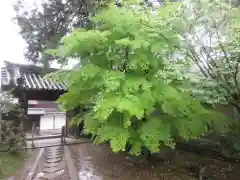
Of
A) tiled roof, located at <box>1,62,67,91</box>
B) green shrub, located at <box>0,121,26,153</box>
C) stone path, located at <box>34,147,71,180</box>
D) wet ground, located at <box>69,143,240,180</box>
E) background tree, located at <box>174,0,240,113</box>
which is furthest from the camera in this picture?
tiled roof, located at <box>1,62,67,91</box>

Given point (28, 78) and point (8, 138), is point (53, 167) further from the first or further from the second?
point (28, 78)

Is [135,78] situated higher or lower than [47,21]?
lower

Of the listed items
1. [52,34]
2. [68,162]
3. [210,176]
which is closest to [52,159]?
[68,162]

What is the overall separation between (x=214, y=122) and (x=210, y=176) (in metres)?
2.42

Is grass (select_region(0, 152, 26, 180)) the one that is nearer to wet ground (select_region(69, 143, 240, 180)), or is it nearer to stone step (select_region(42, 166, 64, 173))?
stone step (select_region(42, 166, 64, 173))

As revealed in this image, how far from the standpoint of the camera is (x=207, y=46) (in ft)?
19.6

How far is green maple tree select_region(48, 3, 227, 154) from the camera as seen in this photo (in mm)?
5508

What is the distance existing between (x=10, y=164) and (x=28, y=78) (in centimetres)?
681

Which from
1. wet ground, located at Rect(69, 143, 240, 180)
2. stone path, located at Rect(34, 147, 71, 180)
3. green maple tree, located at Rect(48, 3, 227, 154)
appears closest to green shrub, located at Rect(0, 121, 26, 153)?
stone path, located at Rect(34, 147, 71, 180)

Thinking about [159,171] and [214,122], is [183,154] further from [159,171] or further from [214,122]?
[214,122]

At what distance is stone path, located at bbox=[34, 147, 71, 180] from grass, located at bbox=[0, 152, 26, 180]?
0.88 meters

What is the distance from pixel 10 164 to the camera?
925cm

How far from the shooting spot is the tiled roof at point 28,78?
13.2 meters

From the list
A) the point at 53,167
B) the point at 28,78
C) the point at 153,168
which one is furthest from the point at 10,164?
the point at 28,78
